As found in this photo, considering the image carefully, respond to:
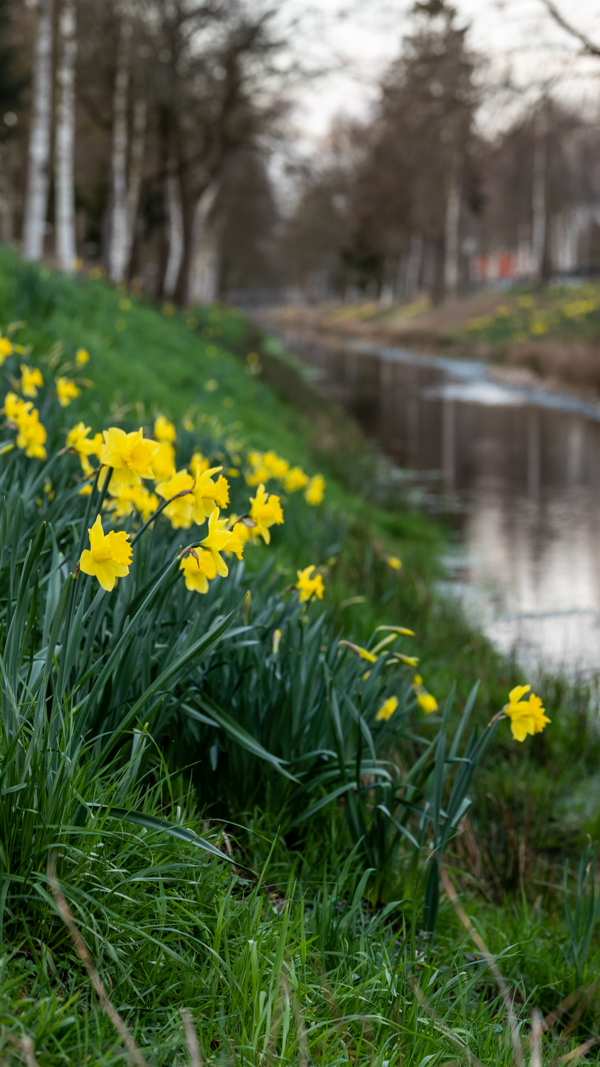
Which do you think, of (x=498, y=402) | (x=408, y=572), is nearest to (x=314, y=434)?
(x=408, y=572)

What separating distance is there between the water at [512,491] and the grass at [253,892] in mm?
1345

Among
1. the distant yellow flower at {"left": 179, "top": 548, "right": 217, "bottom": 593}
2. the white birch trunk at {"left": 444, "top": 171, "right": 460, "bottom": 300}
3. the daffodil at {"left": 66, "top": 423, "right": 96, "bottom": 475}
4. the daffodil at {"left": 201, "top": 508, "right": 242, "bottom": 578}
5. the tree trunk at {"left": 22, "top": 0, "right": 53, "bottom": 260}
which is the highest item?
the white birch trunk at {"left": 444, "top": 171, "right": 460, "bottom": 300}

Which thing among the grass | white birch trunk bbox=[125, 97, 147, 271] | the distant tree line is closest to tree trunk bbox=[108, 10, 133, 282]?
the distant tree line

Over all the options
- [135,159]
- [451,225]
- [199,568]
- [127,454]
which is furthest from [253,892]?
[451,225]

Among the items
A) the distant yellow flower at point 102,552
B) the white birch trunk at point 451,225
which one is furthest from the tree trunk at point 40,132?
the white birch trunk at point 451,225

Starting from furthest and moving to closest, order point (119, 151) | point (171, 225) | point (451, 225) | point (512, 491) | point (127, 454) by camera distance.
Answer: point (451, 225) → point (171, 225) → point (119, 151) → point (512, 491) → point (127, 454)

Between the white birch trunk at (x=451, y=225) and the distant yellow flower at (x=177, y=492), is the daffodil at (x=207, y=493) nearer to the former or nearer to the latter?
the distant yellow flower at (x=177, y=492)

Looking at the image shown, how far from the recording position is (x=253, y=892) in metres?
1.62

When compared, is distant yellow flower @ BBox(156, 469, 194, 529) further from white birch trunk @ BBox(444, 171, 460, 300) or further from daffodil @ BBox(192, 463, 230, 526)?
white birch trunk @ BBox(444, 171, 460, 300)

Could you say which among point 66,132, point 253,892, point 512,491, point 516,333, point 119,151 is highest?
point 119,151

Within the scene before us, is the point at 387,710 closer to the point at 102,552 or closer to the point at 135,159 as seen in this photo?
the point at 102,552

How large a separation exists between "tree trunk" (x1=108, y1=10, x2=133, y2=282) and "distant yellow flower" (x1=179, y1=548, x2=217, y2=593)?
17163 mm

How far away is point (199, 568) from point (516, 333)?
2811cm

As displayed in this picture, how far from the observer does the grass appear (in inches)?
54.2
